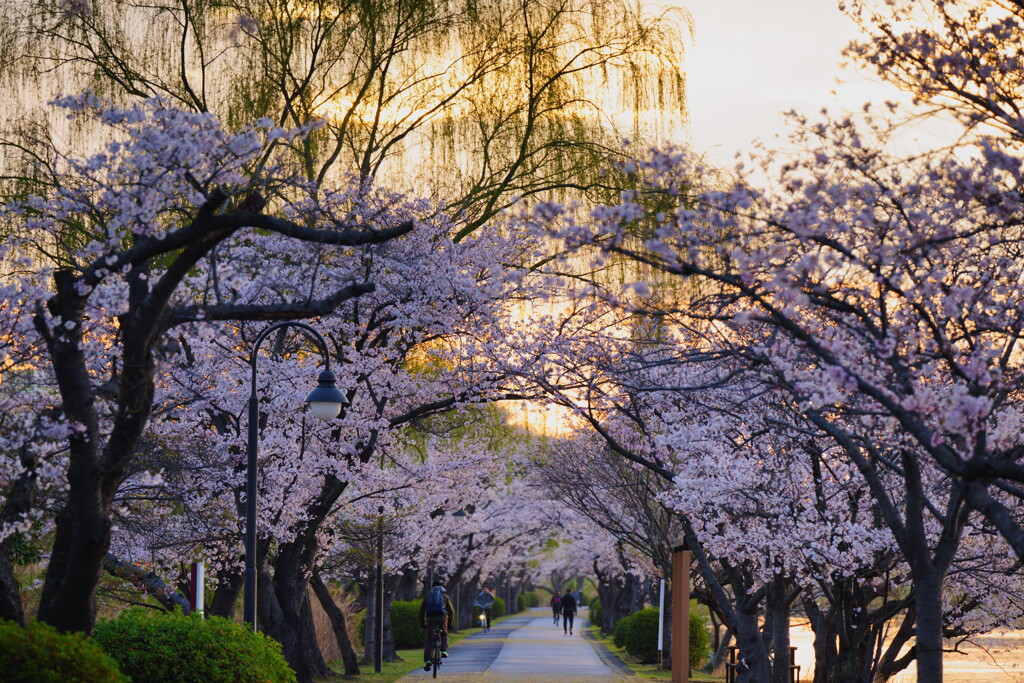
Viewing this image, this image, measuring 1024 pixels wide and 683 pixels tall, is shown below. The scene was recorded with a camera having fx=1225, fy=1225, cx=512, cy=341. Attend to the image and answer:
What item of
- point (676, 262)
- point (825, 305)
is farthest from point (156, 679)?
point (825, 305)

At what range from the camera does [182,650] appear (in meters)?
12.0

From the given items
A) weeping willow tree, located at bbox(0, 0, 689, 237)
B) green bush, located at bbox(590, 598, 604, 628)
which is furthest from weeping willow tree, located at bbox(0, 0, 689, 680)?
green bush, located at bbox(590, 598, 604, 628)

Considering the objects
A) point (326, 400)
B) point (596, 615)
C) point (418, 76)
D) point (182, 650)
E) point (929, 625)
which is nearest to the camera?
point (929, 625)

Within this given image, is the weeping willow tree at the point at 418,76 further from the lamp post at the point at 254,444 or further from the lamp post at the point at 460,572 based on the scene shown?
the lamp post at the point at 460,572

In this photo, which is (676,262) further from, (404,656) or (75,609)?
(404,656)

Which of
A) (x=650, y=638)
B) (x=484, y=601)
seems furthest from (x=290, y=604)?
(x=484, y=601)

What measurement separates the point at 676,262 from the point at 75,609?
5949 mm

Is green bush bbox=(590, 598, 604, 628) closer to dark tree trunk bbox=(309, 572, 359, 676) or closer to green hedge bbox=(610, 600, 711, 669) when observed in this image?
green hedge bbox=(610, 600, 711, 669)

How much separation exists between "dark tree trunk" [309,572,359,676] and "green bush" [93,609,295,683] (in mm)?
13242

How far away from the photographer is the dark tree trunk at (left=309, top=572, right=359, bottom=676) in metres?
26.0

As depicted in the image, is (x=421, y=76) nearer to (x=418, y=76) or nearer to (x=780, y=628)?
(x=418, y=76)

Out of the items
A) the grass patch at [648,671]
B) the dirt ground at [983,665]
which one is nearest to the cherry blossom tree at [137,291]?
the grass patch at [648,671]

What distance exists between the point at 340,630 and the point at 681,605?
9540 millimetres

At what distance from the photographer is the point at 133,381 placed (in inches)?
417
